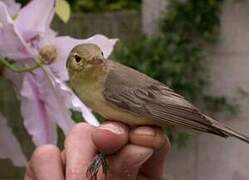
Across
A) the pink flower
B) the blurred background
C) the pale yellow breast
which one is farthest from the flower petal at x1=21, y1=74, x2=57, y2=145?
the blurred background

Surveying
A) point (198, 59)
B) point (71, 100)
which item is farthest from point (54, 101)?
point (198, 59)

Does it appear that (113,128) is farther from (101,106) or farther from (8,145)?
(8,145)

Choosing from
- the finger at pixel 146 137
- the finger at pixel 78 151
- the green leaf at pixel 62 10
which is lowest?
the finger at pixel 78 151

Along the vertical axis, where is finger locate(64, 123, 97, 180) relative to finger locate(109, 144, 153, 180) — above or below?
below

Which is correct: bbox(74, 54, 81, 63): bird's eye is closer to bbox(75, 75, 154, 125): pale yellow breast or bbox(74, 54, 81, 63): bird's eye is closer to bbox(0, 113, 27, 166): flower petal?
bbox(75, 75, 154, 125): pale yellow breast

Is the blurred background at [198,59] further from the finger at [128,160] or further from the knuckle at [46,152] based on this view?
the finger at [128,160]

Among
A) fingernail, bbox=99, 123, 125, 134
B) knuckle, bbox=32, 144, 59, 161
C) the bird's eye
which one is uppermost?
the bird's eye

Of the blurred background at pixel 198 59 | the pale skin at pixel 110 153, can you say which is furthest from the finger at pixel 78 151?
the blurred background at pixel 198 59
